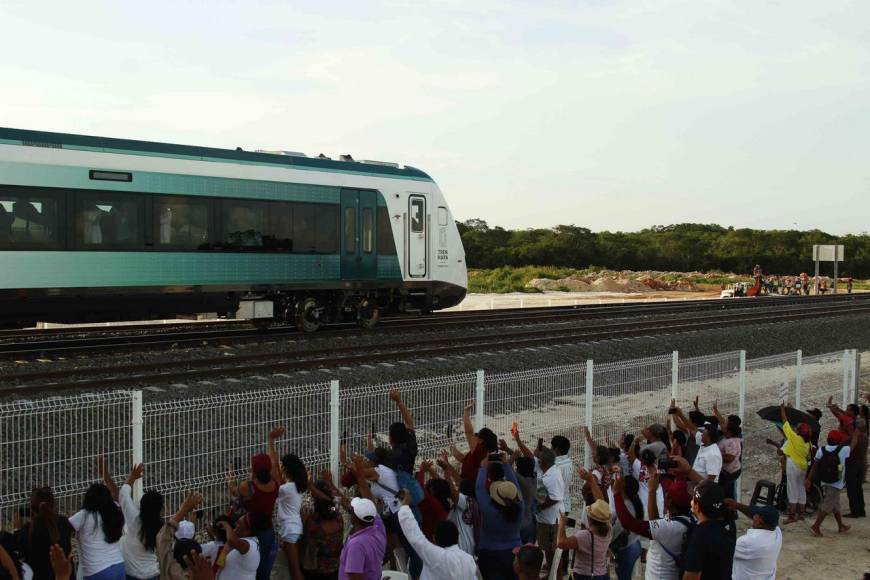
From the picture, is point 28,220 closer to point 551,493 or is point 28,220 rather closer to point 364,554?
point 551,493

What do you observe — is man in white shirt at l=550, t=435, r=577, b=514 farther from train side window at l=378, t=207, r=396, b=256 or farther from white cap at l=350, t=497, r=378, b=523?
train side window at l=378, t=207, r=396, b=256

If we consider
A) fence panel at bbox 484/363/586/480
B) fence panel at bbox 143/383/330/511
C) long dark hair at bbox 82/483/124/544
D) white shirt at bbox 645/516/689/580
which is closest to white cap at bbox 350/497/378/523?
long dark hair at bbox 82/483/124/544

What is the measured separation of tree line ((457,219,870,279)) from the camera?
91.4 metres

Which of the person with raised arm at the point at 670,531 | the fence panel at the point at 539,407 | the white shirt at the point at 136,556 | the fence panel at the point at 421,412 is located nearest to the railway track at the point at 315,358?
the fence panel at the point at 421,412

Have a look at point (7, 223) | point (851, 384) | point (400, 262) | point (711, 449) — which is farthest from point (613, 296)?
point (711, 449)

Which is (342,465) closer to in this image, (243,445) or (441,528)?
(243,445)

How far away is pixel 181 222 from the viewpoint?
1778 cm

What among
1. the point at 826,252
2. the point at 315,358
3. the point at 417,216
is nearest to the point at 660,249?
the point at 826,252

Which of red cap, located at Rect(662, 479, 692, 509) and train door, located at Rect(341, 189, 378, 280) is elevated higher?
train door, located at Rect(341, 189, 378, 280)

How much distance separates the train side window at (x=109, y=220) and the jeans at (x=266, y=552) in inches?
453

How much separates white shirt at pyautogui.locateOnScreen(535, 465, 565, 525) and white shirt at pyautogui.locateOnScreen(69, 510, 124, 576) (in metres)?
3.51

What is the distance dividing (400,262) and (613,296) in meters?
35.3

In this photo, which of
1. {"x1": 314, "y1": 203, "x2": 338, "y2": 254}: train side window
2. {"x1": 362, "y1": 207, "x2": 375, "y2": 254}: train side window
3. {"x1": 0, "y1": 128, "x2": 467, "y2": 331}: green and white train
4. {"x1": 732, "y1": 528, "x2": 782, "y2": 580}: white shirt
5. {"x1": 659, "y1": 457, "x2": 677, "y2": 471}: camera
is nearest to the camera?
{"x1": 732, "y1": 528, "x2": 782, "y2": 580}: white shirt

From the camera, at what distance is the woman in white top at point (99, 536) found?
18.7ft
